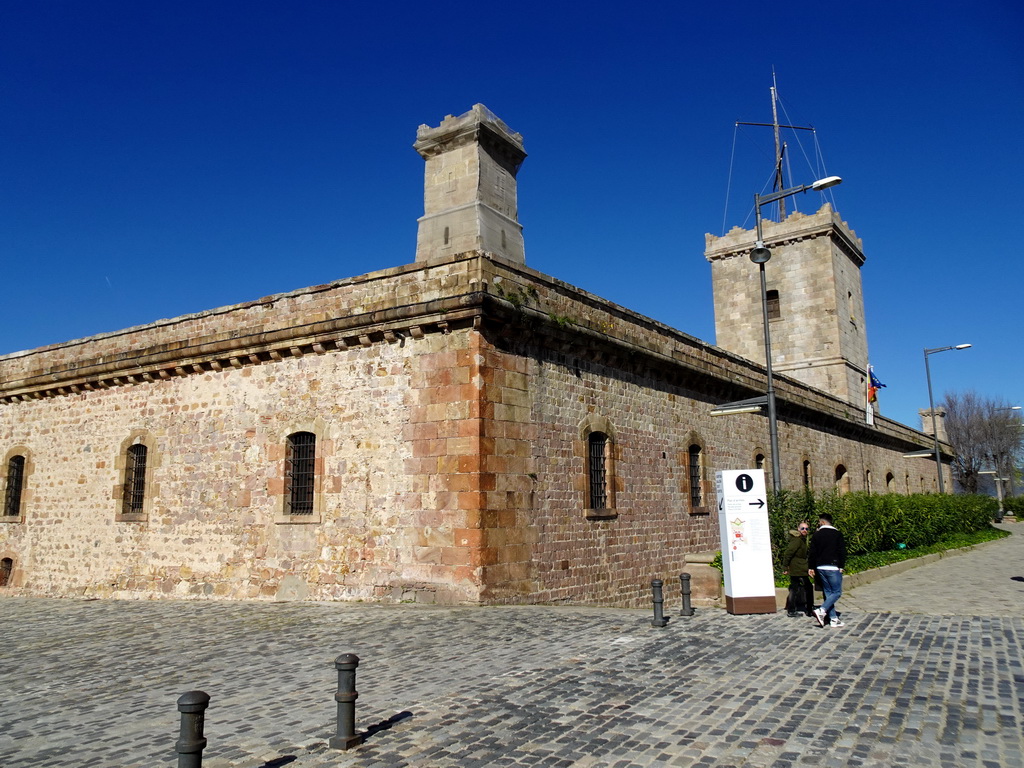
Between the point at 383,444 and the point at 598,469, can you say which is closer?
the point at 383,444

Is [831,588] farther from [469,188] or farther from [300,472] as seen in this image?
[469,188]

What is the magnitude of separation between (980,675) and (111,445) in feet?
53.1

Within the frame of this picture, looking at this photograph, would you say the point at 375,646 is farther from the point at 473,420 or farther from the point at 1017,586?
the point at 1017,586

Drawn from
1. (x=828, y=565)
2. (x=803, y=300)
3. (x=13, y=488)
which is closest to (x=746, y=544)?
(x=828, y=565)

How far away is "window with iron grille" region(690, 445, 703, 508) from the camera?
17.0 meters

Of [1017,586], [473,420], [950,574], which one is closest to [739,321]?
[950,574]

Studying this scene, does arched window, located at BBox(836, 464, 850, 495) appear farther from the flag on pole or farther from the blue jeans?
the blue jeans

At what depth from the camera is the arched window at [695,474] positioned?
17.0m

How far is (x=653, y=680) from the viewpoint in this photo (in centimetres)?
666

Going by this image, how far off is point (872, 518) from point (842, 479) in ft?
32.7

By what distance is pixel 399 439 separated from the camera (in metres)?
11.6

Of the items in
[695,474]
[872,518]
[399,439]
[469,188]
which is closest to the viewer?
[399,439]

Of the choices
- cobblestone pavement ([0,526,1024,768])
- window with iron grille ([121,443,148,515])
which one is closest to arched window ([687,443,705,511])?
cobblestone pavement ([0,526,1024,768])

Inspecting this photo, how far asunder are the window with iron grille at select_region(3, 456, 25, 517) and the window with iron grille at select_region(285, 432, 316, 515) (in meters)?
9.83
